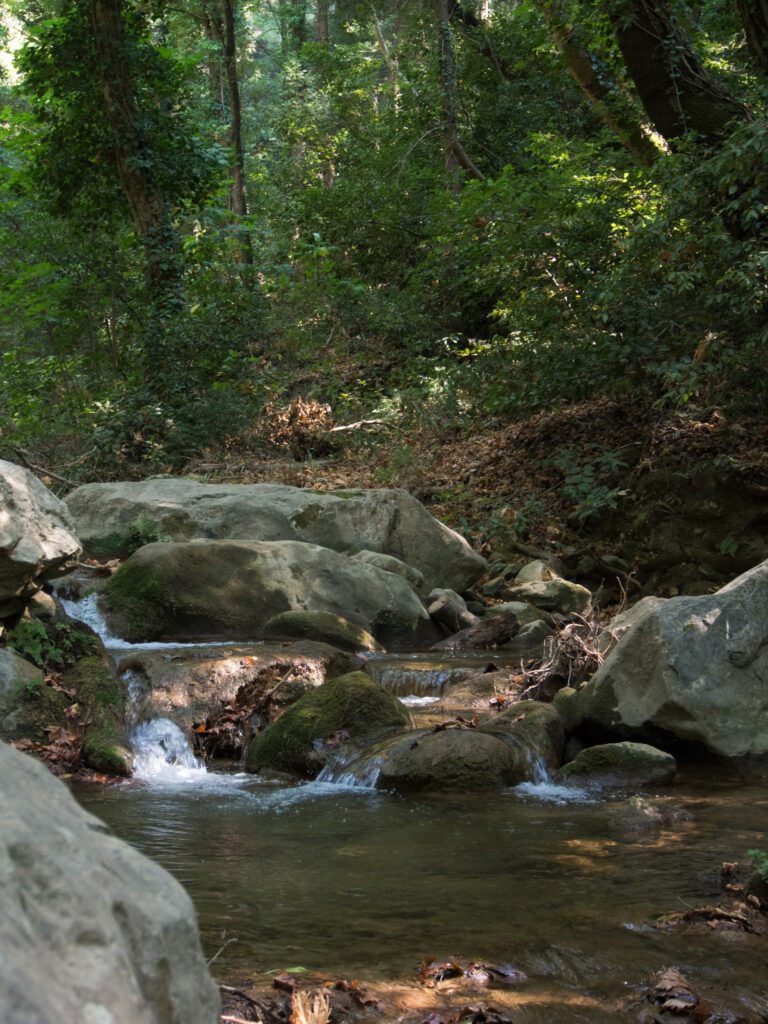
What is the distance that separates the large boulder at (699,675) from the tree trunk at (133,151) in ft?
39.2

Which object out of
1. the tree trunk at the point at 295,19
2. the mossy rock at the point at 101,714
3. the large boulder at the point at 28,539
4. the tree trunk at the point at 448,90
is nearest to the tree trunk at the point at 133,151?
the tree trunk at the point at 448,90

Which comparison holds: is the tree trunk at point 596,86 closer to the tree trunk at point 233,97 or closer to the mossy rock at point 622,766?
the tree trunk at point 233,97

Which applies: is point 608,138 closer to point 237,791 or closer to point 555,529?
point 555,529

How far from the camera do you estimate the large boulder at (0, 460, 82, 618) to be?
22.4ft

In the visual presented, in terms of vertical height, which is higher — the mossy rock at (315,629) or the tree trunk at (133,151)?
the tree trunk at (133,151)

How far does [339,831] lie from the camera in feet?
17.2

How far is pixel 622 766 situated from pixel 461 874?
2042 mm

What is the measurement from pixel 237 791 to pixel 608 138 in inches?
532

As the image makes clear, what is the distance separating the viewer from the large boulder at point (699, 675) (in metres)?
6.47

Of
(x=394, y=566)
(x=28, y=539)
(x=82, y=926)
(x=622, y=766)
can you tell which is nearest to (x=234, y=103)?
(x=394, y=566)

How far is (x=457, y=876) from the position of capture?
4.43m

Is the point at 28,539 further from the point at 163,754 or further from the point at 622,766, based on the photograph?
the point at 622,766

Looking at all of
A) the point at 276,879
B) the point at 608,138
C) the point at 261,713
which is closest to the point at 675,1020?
the point at 276,879

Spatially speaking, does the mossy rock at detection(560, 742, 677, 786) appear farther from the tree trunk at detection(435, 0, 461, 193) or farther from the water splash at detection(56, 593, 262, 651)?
the tree trunk at detection(435, 0, 461, 193)
